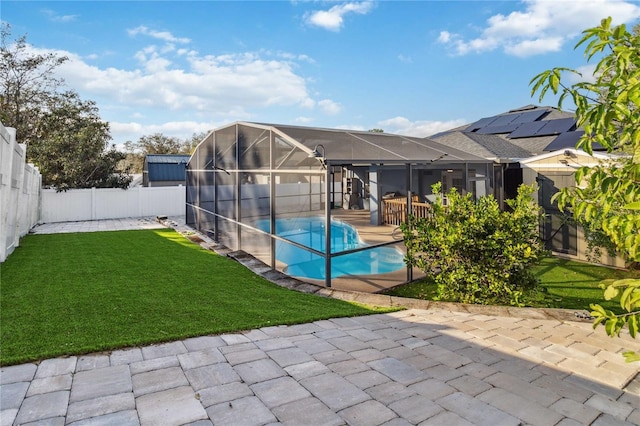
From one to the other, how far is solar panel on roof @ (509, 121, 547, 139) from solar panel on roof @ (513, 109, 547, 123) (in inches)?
32.2

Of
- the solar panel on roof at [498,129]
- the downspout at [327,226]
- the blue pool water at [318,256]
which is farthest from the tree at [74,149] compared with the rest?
the solar panel on roof at [498,129]

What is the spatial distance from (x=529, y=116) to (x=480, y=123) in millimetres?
3020

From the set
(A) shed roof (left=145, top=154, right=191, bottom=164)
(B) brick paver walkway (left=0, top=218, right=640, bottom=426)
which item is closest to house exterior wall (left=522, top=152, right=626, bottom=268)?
(B) brick paver walkway (left=0, top=218, right=640, bottom=426)

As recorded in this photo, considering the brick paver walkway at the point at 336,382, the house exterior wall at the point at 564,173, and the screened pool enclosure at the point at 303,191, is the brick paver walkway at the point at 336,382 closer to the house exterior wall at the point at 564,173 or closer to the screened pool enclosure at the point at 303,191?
the screened pool enclosure at the point at 303,191

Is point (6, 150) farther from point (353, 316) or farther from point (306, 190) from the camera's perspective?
point (353, 316)

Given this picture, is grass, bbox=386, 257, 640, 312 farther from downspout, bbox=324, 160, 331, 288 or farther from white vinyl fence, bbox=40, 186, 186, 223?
white vinyl fence, bbox=40, 186, 186, 223

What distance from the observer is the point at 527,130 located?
1820 cm

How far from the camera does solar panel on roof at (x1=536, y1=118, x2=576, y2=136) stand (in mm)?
16552

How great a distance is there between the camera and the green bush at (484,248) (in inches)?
231

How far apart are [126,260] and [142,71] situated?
10.9m

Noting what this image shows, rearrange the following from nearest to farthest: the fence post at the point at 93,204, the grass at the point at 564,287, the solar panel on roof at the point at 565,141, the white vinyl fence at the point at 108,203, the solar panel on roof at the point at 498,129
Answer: the grass at the point at 564,287 → the solar panel on roof at the point at 565,141 → the white vinyl fence at the point at 108,203 → the fence post at the point at 93,204 → the solar panel on roof at the point at 498,129

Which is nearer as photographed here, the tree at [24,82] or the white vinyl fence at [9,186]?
the white vinyl fence at [9,186]

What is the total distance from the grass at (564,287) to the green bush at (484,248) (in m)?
0.42

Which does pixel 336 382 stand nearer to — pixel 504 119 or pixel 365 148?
pixel 365 148
